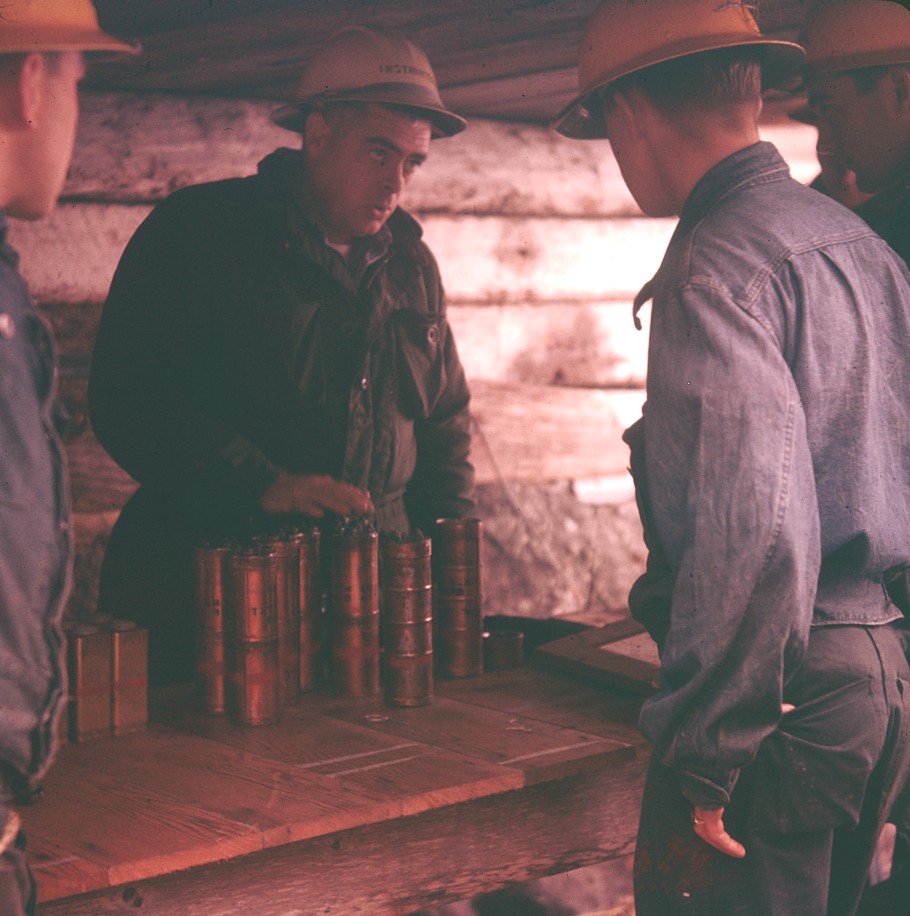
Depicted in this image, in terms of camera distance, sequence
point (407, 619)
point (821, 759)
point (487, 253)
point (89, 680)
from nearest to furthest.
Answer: point (821, 759) < point (89, 680) < point (407, 619) < point (487, 253)

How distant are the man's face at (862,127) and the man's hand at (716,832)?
5.85 feet

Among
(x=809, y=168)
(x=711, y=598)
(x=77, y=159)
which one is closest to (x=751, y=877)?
(x=711, y=598)

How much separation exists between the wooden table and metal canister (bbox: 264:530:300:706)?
70 mm

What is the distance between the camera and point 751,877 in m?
2.25

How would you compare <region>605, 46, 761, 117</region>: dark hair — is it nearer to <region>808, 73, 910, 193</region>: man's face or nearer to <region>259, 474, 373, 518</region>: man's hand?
<region>808, 73, 910, 193</region>: man's face

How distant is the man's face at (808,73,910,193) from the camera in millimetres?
3189

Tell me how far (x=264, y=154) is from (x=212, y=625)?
2.60 m

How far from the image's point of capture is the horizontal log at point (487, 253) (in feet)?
14.9

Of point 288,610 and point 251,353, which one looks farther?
point 251,353

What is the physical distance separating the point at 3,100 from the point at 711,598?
4.44ft

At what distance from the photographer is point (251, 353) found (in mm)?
4094

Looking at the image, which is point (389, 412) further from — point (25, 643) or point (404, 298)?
point (25, 643)

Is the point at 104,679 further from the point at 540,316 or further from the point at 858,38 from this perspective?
the point at 540,316

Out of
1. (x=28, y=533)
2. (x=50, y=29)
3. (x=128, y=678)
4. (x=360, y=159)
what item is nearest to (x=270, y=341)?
(x=360, y=159)
